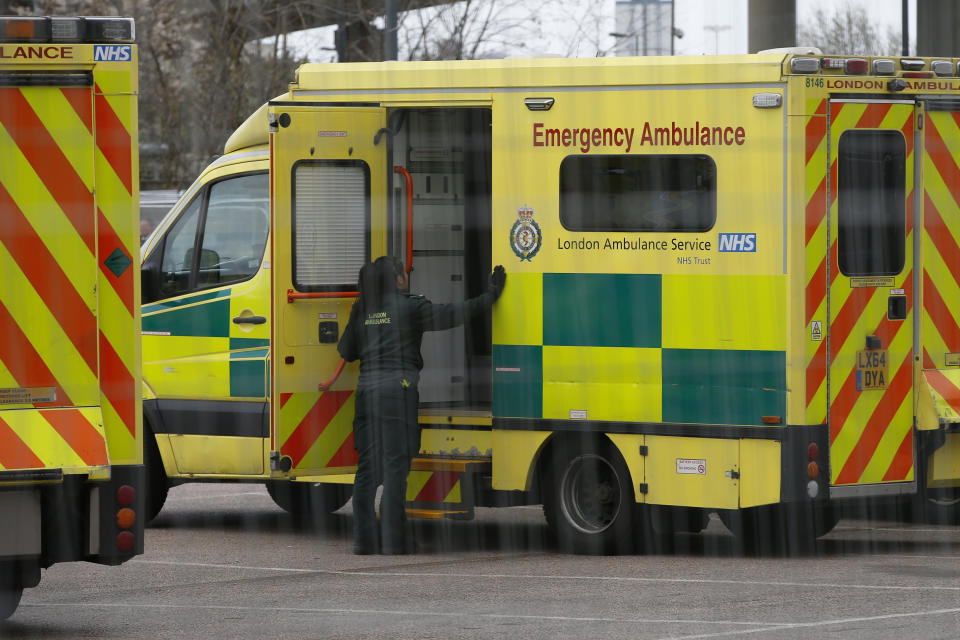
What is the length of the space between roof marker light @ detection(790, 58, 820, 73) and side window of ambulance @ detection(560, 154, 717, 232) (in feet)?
2.11

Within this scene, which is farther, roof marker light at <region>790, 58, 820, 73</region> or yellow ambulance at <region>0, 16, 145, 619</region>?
roof marker light at <region>790, 58, 820, 73</region>

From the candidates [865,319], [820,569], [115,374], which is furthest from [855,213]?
[115,374]

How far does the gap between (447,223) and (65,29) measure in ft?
12.5

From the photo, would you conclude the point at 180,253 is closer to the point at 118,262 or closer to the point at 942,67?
the point at 118,262

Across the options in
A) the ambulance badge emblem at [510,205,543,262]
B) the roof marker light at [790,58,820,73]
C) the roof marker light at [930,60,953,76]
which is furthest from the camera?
the ambulance badge emblem at [510,205,543,262]

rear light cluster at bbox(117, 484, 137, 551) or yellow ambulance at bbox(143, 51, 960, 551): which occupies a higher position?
yellow ambulance at bbox(143, 51, 960, 551)

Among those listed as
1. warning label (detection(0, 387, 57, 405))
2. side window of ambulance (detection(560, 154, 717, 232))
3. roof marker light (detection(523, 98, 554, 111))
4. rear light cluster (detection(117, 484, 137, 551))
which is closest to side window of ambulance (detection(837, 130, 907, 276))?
side window of ambulance (detection(560, 154, 717, 232))

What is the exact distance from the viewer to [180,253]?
10297 mm

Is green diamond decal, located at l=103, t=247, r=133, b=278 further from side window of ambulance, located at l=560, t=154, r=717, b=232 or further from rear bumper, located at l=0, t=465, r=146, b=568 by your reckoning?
side window of ambulance, located at l=560, t=154, r=717, b=232

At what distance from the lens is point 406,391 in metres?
9.12

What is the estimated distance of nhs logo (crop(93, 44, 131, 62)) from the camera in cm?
664

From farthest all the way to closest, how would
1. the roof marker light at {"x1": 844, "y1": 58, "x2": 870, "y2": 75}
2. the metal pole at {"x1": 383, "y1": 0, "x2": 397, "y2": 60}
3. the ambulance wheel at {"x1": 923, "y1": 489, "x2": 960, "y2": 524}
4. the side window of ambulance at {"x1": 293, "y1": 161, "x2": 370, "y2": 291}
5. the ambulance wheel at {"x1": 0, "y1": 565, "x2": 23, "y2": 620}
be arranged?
the metal pole at {"x1": 383, "y1": 0, "x2": 397, "y2": 60}, the ambulance wheel at {"x1": 923, "y1": 489, "x2": 960, "y2": 524}, the side window of ambulance at {"x1": 293, "y1": 161, "x2": 370, "y2": 291}, the roof marker light at {"x1": 844, "y1": 58, "x2": 870, "y2": 75}, the ambulance wheel at {"x1": 0, "y1": 565, "x2": 23, "y2": 620}

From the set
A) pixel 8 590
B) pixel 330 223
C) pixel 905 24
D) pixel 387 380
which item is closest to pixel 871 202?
pixel 387 380

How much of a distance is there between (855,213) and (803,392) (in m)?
1.05
